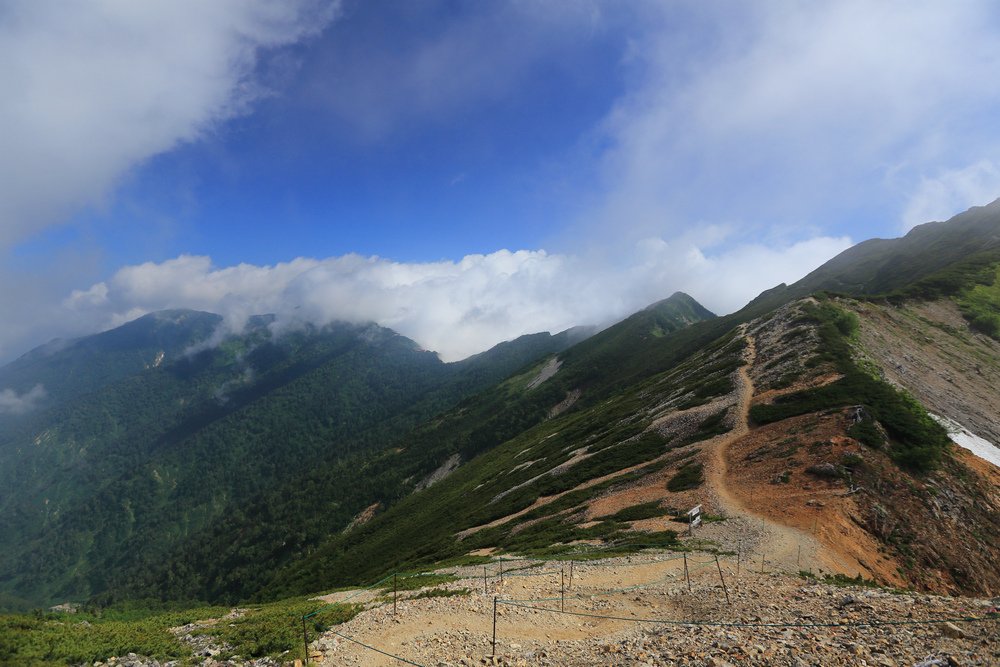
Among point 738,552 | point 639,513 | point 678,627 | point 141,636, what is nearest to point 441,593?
point 678,627

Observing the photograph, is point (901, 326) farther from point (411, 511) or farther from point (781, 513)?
point (411, 511)

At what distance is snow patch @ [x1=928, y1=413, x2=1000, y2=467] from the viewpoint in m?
45.8

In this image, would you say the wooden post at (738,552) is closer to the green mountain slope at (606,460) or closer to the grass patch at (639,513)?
the green mountain slope at (606,460)

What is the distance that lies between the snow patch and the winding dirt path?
19419 millimetres

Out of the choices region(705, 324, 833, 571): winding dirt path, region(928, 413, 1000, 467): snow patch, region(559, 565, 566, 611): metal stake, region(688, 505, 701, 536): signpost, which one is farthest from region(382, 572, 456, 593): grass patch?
region(928, 413, 1000, 467): snow patch

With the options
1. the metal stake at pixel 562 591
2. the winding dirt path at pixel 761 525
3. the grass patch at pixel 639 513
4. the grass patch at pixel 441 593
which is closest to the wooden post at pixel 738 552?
the winding dirt path at pixel 761 525

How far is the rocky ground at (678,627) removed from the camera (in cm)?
1514

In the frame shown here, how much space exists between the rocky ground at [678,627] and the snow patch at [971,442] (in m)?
37.6

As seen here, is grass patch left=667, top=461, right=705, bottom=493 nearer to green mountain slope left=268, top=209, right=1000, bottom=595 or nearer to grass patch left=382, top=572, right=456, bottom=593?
green mountain slope left=268, top=209, right=1000, bottom=595

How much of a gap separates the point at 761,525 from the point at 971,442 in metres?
32.6

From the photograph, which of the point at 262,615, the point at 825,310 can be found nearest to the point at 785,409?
the point at 825,310

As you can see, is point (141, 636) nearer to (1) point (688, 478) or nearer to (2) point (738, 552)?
(2) point (738, 552)

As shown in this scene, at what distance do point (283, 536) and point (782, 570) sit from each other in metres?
Answer: 215

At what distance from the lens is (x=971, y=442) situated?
4809cm
